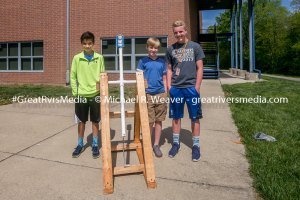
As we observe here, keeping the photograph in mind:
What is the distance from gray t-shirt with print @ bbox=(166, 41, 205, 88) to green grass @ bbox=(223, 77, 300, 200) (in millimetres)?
1373

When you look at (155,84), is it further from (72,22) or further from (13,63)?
(13,63)

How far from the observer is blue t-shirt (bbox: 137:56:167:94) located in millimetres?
4035

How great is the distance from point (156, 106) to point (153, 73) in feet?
1.60

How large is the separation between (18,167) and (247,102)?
676 cm

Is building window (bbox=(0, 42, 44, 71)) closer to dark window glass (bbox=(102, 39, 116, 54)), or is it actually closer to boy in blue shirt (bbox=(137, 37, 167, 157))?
dark window glass (bbox=(102, 39, 116, 54))

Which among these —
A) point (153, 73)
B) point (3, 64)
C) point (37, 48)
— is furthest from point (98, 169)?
point (3, 64)

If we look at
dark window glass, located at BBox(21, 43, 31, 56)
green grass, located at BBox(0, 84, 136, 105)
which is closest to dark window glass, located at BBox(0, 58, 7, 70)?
dark window glass, located at BBox(21, 43, 31, 56)

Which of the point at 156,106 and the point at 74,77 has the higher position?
the point at 74,77

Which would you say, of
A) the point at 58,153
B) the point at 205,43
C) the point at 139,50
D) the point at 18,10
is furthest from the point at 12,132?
the point at 205,43

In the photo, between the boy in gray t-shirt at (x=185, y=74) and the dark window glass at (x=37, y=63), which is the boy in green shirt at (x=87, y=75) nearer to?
the boy in gray t-shirt at (x=185, y=74)

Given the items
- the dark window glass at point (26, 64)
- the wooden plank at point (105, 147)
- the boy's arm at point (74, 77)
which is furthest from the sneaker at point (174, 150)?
the dark window glass at point (26, 64)

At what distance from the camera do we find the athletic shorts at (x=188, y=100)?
12.9 ft

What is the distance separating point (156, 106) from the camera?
4141 millimetres

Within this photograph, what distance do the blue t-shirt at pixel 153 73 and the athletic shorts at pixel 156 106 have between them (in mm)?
78
